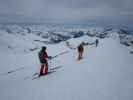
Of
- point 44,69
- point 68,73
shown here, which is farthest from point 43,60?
point 68,73

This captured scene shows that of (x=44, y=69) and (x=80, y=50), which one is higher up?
(x=80, y=50)

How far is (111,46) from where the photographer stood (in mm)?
1537

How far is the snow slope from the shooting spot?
1311 mm

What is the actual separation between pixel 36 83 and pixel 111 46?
0.76 meters

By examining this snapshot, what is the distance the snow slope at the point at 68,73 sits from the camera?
51.6 inches

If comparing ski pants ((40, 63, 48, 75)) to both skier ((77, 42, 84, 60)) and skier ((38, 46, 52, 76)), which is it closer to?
skier ((38, 46, 52, 76))

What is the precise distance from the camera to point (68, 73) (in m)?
1.45

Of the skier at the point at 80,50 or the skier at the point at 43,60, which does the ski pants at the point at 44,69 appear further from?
the skier at the point at 80,50

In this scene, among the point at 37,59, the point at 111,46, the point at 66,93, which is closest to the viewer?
the point at 66,93

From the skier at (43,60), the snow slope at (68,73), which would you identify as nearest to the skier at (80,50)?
the snow slope at (68,73)

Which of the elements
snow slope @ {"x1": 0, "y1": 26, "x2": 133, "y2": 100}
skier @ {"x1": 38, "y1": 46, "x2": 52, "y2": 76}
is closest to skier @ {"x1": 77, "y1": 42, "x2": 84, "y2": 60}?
snow slope @ {"x1": 0, "y1": 26, "x2": 133, "y2": 100}

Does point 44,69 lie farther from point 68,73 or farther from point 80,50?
point 80,50
